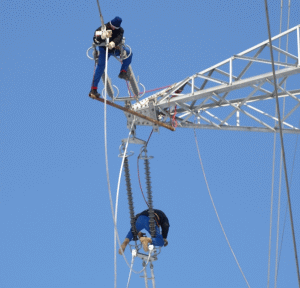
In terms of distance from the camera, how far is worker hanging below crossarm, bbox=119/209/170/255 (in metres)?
18.1

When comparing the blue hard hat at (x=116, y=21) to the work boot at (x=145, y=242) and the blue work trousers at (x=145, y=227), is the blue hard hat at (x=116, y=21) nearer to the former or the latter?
the blue work trousers at (x=145, y=227)

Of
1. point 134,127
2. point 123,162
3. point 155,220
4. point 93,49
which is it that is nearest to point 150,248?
point 155,220

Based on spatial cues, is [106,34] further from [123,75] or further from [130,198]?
[130,198]

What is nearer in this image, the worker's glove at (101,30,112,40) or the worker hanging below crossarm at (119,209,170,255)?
the worker's glove at (101,30,112,40)

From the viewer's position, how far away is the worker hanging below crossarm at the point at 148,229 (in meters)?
18.1

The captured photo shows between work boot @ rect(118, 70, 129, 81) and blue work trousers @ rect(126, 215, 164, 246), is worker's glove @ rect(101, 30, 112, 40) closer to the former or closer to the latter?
work boot @ rect(118, 70, 129, 81)

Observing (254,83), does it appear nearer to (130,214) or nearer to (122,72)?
(122,72)

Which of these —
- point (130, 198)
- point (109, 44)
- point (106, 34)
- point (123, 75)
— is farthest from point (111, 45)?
point (130, 198)

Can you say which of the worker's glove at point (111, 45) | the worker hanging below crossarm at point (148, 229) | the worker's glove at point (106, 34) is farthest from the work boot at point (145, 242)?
the worker's glove at point (106, 34)

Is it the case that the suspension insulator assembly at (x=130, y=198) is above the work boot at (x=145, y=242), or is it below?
above

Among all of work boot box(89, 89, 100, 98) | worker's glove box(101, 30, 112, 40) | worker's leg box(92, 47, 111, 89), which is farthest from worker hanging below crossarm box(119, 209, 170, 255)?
worker's glove box(101, 30, 112, 40)

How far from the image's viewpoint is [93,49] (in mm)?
16359

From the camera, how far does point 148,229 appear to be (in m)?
18.3

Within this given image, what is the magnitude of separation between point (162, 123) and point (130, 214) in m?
3.39
